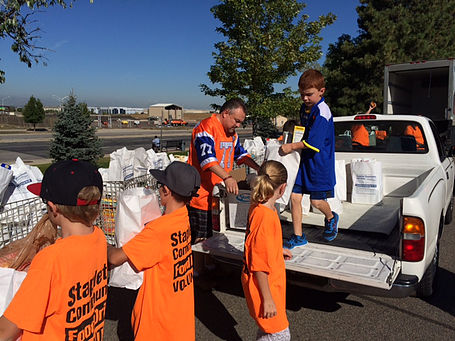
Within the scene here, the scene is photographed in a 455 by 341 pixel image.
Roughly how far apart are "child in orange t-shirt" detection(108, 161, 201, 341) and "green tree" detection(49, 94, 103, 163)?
1085cm

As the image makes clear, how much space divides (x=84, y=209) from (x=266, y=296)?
1.19 metres

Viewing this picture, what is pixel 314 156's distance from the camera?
3814 mm

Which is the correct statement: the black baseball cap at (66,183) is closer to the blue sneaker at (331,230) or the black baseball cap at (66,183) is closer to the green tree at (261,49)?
the blue sneaker at (331,230)

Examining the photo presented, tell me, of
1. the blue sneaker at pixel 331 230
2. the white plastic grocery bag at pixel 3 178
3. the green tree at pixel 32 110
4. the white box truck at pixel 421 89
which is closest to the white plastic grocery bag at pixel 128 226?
the blue sneaker at pixel 331 230

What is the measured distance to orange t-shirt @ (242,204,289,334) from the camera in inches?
95.3

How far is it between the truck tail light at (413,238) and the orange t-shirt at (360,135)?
298 centimetres

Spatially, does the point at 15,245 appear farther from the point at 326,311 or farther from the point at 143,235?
the point at 326,311

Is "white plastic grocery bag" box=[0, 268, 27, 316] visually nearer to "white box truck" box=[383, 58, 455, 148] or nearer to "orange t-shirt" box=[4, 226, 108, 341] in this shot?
"orange t-shirt" box=[4, 226, 108, 341]

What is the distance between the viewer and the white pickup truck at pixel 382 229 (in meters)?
3.08

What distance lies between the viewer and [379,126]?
5.79m

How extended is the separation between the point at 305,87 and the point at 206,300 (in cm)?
233

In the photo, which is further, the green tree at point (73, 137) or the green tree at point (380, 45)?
the green tree at point (380, 45)

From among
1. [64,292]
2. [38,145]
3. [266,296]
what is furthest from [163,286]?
[38,145]

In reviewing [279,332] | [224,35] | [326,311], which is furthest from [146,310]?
[224,35]
